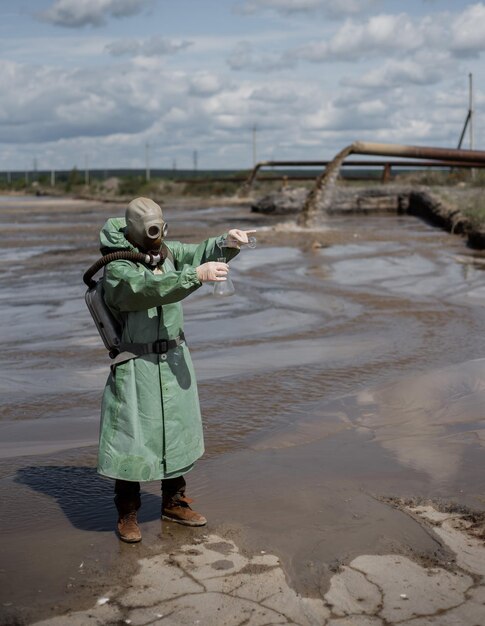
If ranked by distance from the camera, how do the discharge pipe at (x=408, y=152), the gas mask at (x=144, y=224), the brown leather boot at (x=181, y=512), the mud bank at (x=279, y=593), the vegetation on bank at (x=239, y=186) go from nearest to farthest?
the mud bank at (x=279, y=593) < the gas mask at (x=144, y=224) < the brown leather boot at (x=181, y=512) < the discharge pipe at (x=408, y=152) < the vegetation on bank at (x=239, y=186)

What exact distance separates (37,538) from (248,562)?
3.64ft

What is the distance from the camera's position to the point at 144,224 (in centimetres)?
468

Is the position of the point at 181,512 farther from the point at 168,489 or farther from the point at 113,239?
the point at 113,239

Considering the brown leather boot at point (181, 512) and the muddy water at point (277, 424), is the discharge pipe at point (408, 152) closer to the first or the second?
the muddy water at point (277, 424)

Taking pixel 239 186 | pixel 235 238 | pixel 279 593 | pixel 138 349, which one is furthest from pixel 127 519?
pixel 239 186

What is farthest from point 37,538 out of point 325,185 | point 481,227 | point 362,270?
point 325,185

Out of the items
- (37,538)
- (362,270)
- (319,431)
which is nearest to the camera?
(37,538)

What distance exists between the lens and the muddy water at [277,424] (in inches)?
187

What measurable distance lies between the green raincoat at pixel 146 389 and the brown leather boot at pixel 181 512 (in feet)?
1.00

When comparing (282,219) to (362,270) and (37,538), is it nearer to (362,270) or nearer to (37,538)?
(362,270)

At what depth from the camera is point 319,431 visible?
22.2 ft

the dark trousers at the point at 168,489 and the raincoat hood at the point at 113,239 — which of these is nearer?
the raincoat hood at the point at 113,239

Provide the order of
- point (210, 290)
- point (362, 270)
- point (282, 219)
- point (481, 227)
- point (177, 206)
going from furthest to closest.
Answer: point (177, 206) → point (282, 219) → point (481, 227) → point (362, 270) → point (210, 290)

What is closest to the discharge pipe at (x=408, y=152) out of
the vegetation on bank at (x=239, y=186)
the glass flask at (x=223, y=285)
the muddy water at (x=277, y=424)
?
the vegetation on bank at (x=239, y=186)
